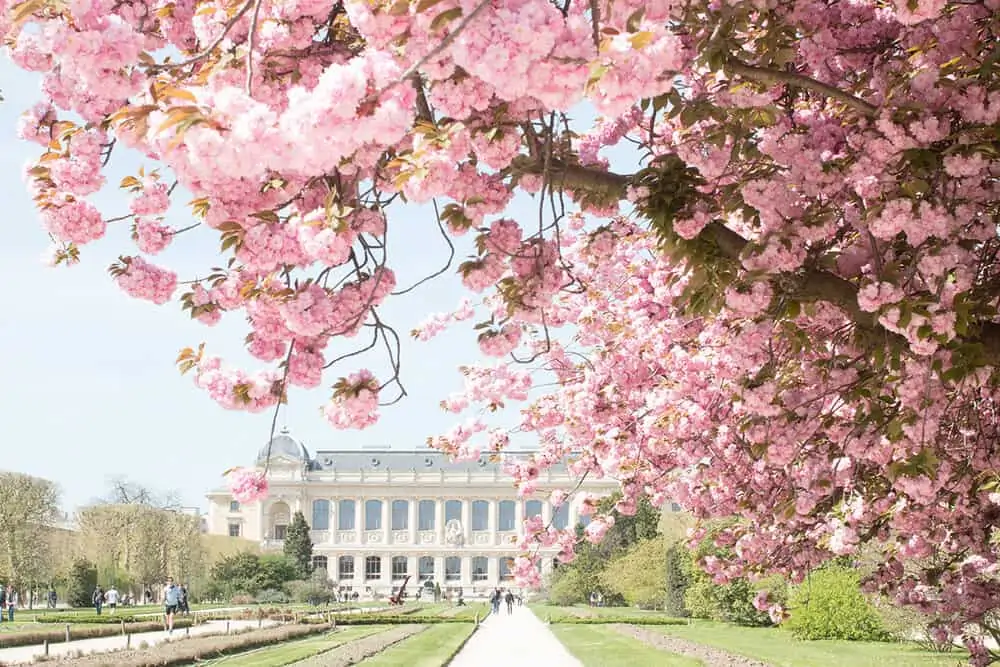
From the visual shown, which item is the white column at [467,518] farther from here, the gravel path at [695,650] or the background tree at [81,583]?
the gravel path at [695,650]

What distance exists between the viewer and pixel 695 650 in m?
17.8

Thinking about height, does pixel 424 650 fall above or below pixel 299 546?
below

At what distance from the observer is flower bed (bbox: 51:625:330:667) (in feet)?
52.1

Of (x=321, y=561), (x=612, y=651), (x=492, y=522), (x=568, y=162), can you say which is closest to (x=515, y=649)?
(x=612, y=651)

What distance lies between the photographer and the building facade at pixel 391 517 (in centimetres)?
9281

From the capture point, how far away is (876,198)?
4523mm

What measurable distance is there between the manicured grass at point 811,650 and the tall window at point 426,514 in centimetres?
7223

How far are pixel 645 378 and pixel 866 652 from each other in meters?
10.5

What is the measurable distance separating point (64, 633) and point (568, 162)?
876 inches

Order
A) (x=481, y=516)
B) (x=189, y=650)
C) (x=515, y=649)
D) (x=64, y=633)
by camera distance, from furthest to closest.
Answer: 1. (x=481, y=516)
2. (x=64, y=633)
3. (x=515, y=649)
4. (x=189, y=650)

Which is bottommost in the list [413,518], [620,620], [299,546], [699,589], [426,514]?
[620,620]

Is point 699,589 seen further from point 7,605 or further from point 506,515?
point 506,515

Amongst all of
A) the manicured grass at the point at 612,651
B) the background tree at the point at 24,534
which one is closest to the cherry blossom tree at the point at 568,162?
the manicured grass at the point at 612,651

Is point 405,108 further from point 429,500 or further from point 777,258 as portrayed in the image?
point 429,500
